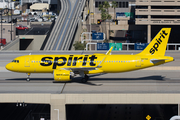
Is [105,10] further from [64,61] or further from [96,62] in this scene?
[64,61]

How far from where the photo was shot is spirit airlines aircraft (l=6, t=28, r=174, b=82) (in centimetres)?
5083

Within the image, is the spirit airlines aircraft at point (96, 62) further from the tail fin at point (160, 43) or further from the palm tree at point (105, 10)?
the palm tree at point (105, 10)

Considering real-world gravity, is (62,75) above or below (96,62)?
below

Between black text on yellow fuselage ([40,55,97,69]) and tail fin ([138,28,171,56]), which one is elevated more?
tail fin ([138,28,171,56])

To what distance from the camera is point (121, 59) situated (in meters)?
51.4

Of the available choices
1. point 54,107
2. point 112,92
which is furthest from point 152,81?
point 54,107

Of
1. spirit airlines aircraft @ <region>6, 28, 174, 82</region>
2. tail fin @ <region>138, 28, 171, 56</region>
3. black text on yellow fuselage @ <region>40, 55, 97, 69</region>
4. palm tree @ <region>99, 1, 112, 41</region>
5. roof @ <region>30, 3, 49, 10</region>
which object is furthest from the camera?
roof @ <region>30, 3, 49, 10</region>

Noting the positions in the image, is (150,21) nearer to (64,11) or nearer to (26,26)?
(64,11)

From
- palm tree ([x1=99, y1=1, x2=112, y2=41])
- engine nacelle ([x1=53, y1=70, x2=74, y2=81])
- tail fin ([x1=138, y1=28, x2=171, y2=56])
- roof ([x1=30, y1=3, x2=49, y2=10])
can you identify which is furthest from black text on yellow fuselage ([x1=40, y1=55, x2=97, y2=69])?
roof ([x1=30, y1=3, x2=49, y2=10])

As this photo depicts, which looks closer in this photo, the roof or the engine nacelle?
the engine nacelle

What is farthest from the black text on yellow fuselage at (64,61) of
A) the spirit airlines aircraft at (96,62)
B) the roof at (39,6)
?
the roof at (39,6)

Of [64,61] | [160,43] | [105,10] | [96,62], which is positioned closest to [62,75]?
[64,61]

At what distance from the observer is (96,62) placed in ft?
169

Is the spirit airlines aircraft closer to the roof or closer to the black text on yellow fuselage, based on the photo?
the black text on yellow fuselage
